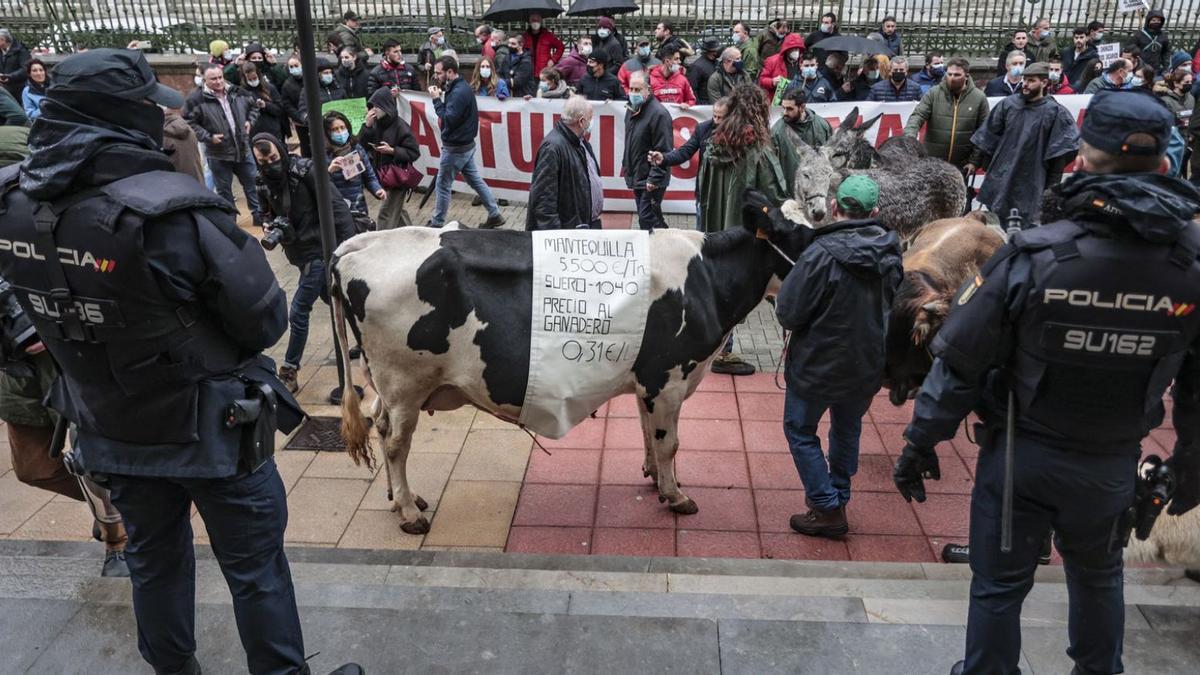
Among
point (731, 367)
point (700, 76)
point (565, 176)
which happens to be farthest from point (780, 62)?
point (731, 367)

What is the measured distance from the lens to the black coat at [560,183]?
6.59 m

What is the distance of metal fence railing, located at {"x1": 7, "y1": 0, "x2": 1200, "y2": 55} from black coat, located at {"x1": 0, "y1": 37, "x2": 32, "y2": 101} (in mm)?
1445

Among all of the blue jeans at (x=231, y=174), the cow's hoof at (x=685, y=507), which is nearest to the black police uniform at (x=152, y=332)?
the cow's hoof at (x=685, y=507)

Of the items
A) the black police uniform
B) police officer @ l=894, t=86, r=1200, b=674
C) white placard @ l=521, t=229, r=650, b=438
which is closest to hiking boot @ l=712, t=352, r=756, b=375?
white placard @ l=521, t=229, r=650, b=438

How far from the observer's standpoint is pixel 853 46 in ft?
37.4

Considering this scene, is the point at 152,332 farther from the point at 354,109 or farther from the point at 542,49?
the point at 542,49

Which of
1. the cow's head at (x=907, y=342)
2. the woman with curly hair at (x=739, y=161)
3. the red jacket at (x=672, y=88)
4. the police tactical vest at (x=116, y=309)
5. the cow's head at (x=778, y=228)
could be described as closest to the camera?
the police tactical vest at (x=116, y=309)

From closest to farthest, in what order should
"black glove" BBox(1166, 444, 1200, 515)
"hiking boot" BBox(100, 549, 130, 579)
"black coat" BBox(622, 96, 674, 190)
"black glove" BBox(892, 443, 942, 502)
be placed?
"black glove" BBox(1166, 444, 1200, 515) < "black glove" BBox(892, 443, 942, 502) < "hiking boot" BBox(100, 549, 130, 579) < "black coat" BBox(622, 96, 674, 190)

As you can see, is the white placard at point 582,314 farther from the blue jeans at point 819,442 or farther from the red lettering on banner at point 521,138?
the red lettering on banner at point 521,138

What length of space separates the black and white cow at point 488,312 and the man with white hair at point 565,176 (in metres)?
2.23

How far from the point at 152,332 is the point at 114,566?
1.89 m

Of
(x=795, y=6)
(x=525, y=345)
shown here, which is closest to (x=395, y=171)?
(x=525, y=345)

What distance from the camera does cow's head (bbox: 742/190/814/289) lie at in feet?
14.1

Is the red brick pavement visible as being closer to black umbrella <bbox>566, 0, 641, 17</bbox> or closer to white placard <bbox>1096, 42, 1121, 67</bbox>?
white placard <bbox>1096, 42, 1121, 67</bbox>
